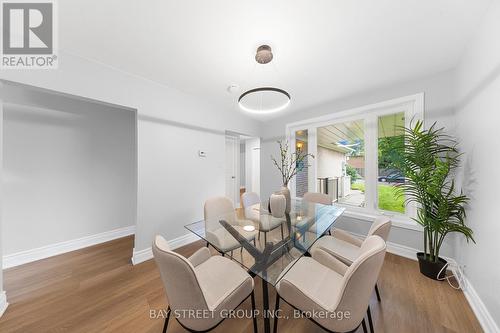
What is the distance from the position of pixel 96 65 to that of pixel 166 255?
247cm

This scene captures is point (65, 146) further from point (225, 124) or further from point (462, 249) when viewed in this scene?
point (462, 249)

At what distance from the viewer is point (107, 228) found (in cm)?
296

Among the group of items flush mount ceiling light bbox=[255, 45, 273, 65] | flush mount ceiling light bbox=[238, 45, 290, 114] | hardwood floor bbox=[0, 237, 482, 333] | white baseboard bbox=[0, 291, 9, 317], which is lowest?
hardwood floor bbox=[0, 237, 482, 333]

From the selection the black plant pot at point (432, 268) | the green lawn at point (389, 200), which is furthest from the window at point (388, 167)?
the black plant pot at point (432, 268)

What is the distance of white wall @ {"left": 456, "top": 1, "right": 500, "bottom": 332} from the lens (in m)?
1.28

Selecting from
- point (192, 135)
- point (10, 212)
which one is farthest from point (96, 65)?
point (10, 212)

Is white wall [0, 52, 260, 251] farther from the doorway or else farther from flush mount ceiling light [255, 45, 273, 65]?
flush mount ceiling light [255, 45, 273, 65]

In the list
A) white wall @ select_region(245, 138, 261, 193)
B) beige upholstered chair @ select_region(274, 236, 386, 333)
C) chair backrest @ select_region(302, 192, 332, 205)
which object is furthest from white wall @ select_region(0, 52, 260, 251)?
beige upholstered chair @ select_region(274, 236, 386, 333)

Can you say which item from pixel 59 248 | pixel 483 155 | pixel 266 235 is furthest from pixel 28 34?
pixel 483 155

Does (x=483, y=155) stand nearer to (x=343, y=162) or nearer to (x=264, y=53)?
(x=343, y=162)

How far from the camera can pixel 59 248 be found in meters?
2.46

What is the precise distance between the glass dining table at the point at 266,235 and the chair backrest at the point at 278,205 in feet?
0.19

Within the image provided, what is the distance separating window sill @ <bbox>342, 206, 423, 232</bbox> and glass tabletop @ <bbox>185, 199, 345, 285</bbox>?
0.76 meters

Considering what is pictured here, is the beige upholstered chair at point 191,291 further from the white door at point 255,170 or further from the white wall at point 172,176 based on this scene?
the white door at point 255,170
